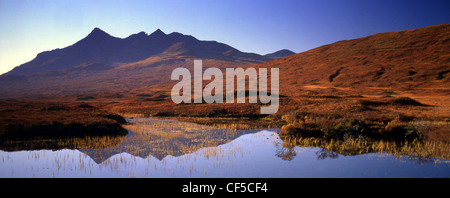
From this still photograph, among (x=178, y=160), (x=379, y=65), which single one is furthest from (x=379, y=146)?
(x=379, y=65)

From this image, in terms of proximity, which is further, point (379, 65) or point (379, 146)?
point (379, 65)

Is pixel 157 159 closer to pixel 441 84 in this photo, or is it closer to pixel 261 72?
pixel 441 84

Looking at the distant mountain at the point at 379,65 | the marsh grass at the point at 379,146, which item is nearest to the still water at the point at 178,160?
the marsh grass at the point at 379,146

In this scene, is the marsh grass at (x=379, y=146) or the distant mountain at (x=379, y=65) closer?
the marsh grass at (x=379, y=146)

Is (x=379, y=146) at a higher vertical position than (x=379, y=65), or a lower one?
lower

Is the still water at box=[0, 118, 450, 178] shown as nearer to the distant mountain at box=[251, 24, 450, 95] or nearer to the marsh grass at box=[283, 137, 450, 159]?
the marsh grass at box=[283, 137, 450, 159]

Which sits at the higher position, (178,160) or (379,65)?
(379,65)

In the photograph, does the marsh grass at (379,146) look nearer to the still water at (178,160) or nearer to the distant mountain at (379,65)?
the still water at (178,160)

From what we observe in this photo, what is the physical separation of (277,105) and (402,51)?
73.4 m

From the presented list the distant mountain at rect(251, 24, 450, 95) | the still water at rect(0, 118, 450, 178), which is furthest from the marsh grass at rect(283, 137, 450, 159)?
the distant mountain at rect(251, 24, 450, 95)

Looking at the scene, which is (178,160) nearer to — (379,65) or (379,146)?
(379,146)

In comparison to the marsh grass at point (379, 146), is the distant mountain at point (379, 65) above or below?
above

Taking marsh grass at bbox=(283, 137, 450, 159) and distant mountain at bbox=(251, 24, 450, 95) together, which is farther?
distant mountain at bbox=(251, 24, 450, 95)
